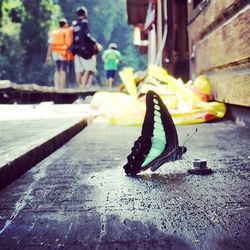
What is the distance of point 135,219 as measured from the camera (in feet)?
3.75

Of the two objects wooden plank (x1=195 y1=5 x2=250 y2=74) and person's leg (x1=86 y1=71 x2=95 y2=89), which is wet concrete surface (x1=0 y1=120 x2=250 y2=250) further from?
person's leg (x1=86 y1=71 x2=95 y2=89)

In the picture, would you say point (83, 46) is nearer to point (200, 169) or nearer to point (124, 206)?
point (200, 169)

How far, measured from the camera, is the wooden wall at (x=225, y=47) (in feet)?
10.0

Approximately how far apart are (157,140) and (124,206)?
0.39 m

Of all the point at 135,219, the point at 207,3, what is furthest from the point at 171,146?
the point at 207,3

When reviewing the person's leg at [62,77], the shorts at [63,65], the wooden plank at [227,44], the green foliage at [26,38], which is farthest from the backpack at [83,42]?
the green foliage at [26,38]


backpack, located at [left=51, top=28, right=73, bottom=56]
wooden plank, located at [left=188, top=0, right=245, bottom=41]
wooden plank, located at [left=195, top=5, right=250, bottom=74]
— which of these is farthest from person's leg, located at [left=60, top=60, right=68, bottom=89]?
wooden plank, located at [left=195, top=5, right=250, bottom=74]

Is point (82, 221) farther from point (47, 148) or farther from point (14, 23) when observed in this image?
point (14, 23)

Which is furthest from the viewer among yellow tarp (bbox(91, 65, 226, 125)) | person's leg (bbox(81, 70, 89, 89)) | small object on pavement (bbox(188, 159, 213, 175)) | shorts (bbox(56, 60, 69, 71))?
shorts (bbox(56, 60, 69, 71))

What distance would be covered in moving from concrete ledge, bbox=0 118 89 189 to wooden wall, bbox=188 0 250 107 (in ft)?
4.38

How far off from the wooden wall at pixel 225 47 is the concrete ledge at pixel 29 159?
134cm

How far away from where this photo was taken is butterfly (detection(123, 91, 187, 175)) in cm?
151

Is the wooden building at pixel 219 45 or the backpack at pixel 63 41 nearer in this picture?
the wooden building at pixel 219 45

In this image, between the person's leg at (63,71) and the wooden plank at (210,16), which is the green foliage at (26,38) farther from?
the wooden plank at (210,16)
